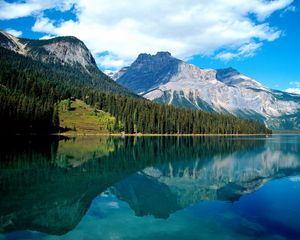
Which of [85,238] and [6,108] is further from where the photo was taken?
[6,108]

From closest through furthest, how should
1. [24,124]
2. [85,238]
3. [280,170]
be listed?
[85,238]
[280,170]
[24,124]

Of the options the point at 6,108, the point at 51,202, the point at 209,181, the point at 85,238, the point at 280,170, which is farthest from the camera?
the point at 6,108

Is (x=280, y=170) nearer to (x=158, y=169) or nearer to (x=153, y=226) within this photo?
(x=158, y=169)

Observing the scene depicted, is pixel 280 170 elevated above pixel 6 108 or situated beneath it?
situated beneath

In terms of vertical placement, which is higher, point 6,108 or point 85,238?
point 6,108

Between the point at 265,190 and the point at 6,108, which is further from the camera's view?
the point at 6,108

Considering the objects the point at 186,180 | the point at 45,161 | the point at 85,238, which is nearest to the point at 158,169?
the point at 186,180

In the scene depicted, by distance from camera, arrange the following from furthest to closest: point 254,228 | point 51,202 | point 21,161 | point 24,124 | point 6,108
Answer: point 24,124 → point 6,108 → point 21,161 → point 51,202 → point 254,228

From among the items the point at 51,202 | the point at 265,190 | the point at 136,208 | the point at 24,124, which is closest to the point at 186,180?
the point at 265,190

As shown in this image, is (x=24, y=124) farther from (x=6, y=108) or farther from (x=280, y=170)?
(x=280, y=170)

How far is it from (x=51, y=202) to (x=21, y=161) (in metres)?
30.4

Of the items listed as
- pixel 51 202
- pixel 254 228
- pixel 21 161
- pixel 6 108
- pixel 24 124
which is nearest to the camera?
pixel 254 228

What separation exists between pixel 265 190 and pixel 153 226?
22.7m

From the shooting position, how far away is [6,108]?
13025cm
